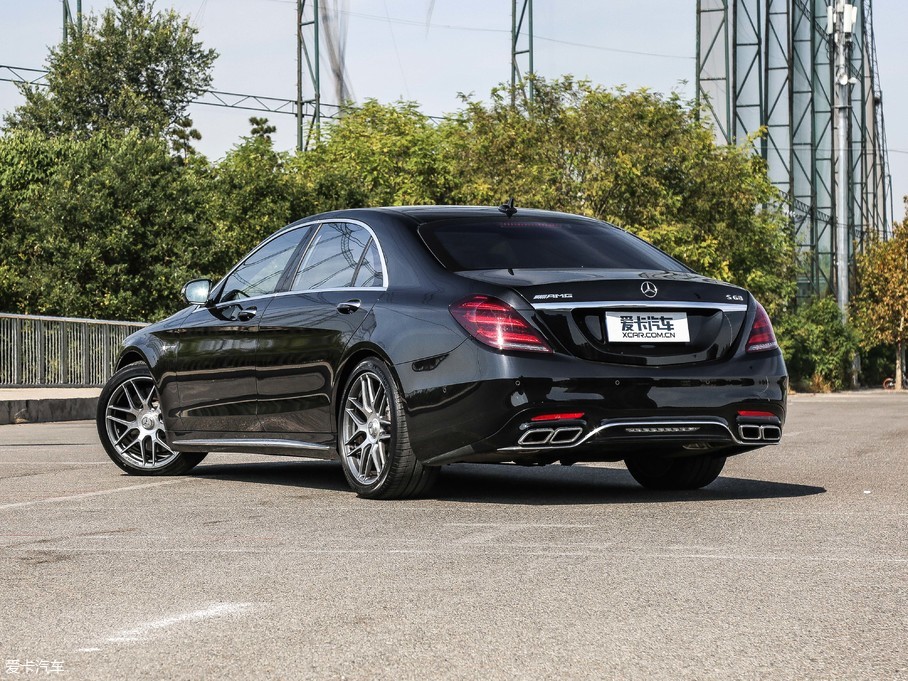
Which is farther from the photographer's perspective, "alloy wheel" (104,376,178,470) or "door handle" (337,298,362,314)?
"alloy wheel" (104,376,178,470)

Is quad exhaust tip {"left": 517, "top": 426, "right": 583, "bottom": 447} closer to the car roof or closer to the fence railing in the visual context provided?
the car roof

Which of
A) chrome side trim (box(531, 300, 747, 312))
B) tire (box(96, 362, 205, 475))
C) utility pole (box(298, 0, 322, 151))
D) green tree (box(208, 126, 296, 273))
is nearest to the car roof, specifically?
chrome side trim (box(531, 300, 747, 312))

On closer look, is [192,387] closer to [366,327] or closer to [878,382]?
[366,327]

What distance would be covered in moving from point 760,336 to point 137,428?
4.08 m

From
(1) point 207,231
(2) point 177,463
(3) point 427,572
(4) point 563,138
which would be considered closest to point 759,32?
(4) point 563,138

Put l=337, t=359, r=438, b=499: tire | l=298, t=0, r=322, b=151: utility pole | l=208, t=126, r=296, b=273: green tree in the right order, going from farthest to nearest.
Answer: l=298, t=0, r=322, b=151: utility pole < l=208, t=126, r=296, b=273: green tree < l=337, t=359, r=438, b=499: tire

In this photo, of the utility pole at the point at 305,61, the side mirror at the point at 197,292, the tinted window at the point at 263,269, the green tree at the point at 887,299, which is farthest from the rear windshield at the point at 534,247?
the green tree at the point at 887,299

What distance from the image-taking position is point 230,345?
9.02 metres

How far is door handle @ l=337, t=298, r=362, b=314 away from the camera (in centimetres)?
802

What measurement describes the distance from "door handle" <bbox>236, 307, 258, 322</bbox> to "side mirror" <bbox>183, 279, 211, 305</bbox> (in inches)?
20.5

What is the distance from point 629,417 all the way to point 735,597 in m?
2.45

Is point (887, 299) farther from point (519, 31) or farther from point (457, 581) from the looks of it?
point (457, 581)

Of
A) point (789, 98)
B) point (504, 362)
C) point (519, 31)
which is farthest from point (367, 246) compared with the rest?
point (789, 98)

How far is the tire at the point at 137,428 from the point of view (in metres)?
9.76
